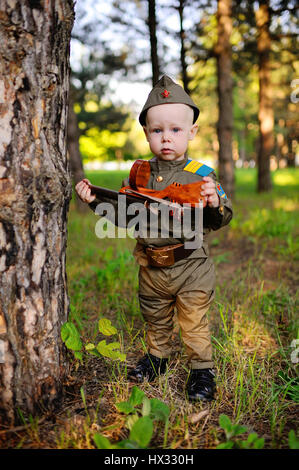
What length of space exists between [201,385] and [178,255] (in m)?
0.72

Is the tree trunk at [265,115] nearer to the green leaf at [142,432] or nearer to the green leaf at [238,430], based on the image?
the green leaf at [238,430]

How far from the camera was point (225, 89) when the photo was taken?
272 inches

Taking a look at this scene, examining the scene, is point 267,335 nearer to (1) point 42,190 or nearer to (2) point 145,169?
(2) point 145,169

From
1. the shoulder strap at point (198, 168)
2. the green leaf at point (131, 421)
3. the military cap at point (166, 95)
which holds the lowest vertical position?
the green leaf at point (131, 421)

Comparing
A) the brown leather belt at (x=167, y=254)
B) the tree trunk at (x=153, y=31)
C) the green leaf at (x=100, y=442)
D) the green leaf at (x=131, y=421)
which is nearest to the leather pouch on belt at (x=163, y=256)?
the brown leather belt at (x=167, y=254)

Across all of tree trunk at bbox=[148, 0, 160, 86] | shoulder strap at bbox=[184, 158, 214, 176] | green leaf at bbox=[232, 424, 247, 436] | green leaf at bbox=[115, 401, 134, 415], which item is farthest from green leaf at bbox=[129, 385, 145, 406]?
tree trunk at bbox=[148, 0, 160, 86]

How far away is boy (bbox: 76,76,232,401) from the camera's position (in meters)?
1.90

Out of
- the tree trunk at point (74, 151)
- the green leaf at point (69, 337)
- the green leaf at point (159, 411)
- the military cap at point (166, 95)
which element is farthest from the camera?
the tree trunk at point (74, 151)

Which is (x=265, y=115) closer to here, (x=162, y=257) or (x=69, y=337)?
(x=162, y=257)

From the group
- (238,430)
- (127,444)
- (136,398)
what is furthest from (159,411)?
(238,430)

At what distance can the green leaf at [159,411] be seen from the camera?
157cm

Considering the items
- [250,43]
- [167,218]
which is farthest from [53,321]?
[250,43]

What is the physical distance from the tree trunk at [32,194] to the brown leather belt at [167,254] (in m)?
0.53

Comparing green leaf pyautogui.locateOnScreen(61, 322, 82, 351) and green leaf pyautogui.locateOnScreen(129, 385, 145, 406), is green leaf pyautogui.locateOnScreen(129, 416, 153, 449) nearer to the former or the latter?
green leaf pyautogui.locateOnScreen(129, 385, 145, 406)
